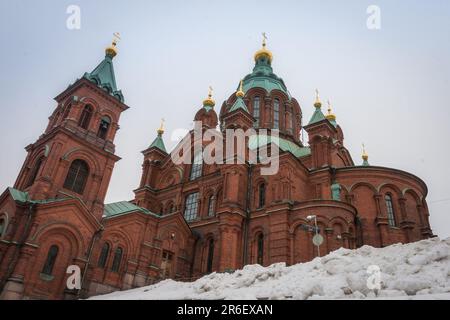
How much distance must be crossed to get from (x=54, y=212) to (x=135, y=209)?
5.51 meters

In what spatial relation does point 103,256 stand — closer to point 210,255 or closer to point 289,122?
point 210,255

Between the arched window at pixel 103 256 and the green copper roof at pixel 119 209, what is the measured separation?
1969 mm

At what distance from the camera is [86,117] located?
2416 centimetres

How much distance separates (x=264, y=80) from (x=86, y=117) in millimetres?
22199

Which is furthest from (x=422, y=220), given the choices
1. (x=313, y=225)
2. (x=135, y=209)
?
(x=135, y=209)

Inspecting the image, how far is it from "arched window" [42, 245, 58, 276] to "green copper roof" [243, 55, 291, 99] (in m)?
26.7

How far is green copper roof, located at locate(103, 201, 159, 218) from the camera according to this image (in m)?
22.7

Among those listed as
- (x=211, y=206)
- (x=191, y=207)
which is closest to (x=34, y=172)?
(x=191, y=207)

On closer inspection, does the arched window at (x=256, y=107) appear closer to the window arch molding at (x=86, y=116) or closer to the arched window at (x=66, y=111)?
the window arch molding at (x=86, y=116)

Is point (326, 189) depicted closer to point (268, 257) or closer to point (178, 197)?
point (268, 257)

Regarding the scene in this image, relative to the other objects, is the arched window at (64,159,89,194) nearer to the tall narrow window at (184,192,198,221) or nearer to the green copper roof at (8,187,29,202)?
the green copper roof at (8,187,29,202)

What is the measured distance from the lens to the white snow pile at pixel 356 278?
9.27m

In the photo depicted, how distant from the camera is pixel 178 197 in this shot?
1149 inches
